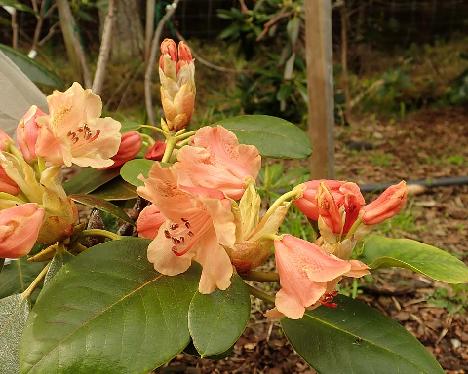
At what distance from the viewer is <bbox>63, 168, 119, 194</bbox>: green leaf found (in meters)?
0.93

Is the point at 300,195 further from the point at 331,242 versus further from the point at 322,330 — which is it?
the point at 322,330

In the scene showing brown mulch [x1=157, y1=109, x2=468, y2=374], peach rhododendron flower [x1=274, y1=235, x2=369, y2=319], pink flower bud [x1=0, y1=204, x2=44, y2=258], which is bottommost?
brown mulch [x1=157, y1=109, x2=468, y2=374]

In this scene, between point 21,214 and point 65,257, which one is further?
point 65,257

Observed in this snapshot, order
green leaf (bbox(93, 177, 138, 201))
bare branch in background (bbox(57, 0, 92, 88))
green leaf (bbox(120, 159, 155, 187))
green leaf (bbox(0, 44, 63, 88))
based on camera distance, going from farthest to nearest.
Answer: bare branch in background (bbox(57, 0, 92, 88)) → green leaf (bbox(0, 44, 63, 88)) → green leaf (bbox(93, 177, 138, 201)) → green leaf (bbox(120, 159, 155, 187))

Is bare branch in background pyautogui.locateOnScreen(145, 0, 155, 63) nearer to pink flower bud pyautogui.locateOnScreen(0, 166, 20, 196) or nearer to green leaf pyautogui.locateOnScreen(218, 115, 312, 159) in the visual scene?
green leaf pyautogui.locateOnScreen(218, 115, 312, 159)

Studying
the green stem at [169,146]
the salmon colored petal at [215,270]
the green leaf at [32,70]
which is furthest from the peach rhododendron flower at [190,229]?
the green leaf at [32,70]

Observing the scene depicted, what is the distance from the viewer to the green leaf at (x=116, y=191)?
91 centimetres

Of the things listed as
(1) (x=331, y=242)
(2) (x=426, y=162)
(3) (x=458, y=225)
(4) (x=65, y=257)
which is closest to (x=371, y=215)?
(1) (x=331, y=242)

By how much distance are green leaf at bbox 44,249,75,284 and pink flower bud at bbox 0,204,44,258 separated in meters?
0.10

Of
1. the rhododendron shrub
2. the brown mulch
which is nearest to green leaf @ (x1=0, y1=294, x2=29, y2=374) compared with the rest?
the rhododendron shrub

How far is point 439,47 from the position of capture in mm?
5180

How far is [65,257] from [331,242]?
28 cm

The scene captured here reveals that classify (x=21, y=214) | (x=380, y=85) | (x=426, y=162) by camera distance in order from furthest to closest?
(x=380, y=85), (x=426, y=162), (x=21, y=214)

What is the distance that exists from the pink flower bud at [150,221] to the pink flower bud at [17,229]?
0.34ft
